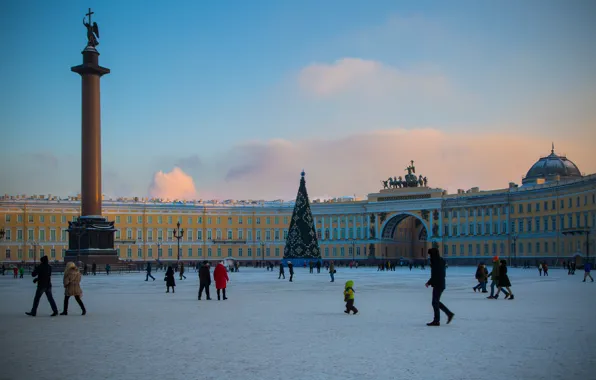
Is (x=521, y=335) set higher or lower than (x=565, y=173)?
lower

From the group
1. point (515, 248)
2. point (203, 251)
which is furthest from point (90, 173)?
point (203, 251)

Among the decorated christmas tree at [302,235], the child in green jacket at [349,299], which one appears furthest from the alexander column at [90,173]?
the child in green jacket at [349,299]

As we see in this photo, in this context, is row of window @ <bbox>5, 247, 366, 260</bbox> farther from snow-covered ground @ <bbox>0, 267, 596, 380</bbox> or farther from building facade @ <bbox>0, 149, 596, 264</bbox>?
snow-covered ground @ <bbox>0, 267, 596, 380</bbox>

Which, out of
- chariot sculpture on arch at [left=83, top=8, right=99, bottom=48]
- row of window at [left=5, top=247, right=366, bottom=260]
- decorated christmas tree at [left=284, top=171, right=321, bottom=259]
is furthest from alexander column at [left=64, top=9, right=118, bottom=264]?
row of window at [left=5, top=247, right=366, bottom=260]

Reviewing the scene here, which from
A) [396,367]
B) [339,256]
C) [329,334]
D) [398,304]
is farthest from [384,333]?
[339,256]

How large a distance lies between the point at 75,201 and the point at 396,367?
4207 inches

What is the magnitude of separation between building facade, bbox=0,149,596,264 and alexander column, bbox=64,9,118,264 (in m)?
47.5

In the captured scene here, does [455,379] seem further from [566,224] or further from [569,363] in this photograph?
[566,224]

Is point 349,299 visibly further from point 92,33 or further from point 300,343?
point 92,33

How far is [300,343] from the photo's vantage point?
13.5 m

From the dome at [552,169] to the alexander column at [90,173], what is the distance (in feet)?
228

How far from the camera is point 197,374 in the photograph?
10.3 meters

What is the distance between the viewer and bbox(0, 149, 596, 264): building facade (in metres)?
96.2

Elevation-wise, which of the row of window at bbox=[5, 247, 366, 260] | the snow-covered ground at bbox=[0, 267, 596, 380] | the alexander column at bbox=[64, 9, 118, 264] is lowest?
the row of window at bbox=[5, 247, 366, 260]
